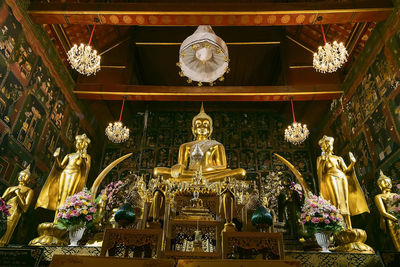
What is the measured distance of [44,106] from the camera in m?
5.59

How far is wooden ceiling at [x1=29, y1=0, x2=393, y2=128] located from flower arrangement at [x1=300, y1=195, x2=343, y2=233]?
9.78 feet

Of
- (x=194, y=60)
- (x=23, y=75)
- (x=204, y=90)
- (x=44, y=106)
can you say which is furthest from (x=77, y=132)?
(x=194, y=60)

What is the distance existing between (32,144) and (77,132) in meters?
1.79

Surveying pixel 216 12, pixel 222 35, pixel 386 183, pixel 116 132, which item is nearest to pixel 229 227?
pixel 386 183

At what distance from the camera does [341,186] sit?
4430mm

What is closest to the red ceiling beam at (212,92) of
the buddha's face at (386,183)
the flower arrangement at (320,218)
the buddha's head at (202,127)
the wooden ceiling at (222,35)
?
the wooden ceiling at (222,35)

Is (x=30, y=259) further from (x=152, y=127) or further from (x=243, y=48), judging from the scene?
(x=243, y=48)

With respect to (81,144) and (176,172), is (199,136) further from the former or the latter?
(81,144)

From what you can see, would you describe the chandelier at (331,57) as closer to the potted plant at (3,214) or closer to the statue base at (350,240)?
the statue base at (350,240)

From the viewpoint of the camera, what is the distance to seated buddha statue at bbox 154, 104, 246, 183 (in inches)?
192

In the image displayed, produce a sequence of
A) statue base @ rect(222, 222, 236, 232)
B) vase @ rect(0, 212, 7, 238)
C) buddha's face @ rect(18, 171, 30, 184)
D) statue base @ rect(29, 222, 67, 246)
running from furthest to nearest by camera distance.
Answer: buddha's face @ rect(18, 171, 30, 184) < statue base @ rect(29, 222, 67, 246) < vase @ rect(0, 212, 7, 238) < statue base @ rect(222, 222, 236, 232)

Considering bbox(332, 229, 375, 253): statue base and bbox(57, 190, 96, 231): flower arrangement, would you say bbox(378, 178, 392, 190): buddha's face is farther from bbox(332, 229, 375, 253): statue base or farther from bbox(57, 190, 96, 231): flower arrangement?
bbox(57, 190, 96, 231): flower arrangement

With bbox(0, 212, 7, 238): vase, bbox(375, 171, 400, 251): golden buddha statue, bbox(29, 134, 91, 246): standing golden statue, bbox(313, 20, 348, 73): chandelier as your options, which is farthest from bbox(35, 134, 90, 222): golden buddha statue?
bbox(375, 171, 400, 251): golden buddha statue

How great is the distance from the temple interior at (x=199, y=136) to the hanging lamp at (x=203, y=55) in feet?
0.08
